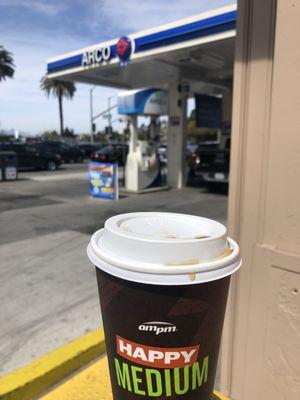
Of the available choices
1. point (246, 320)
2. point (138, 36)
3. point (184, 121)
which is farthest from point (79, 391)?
point (184, 121)

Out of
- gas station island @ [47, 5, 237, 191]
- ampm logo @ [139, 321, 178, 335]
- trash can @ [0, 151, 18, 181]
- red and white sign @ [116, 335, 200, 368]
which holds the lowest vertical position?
trash can @ [0, 151, 18, 181]

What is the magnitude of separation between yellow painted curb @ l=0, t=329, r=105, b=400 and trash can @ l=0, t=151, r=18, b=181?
12817 millimetres

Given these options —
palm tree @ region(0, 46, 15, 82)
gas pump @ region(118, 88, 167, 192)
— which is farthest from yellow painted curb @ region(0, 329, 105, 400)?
palm tree @ region(0, 46, 15, 82)

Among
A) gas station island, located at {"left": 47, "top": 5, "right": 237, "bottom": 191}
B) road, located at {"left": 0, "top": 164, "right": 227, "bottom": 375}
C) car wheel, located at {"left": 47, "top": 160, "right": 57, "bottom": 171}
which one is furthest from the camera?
car wheel, located at {"left": 47, "top": 160, "right": 57, "bottom": 171}

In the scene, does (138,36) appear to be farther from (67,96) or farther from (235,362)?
(67,96)

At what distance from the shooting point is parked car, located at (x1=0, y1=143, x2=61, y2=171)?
62.5 feet

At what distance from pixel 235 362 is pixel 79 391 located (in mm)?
1015

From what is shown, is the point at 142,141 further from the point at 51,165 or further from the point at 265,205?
the point at 265,205

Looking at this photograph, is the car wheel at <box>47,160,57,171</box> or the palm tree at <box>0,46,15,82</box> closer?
the car wheel at <box>47,160,57,171</box>

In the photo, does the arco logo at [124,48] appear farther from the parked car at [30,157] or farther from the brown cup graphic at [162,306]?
the parked car at [30,157]

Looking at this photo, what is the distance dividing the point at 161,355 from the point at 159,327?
0.12 metres

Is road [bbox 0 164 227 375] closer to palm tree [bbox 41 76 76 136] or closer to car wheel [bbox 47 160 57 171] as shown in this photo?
car wheel [bbox 47 160 57 171]

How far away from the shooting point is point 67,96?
4709 centimetres

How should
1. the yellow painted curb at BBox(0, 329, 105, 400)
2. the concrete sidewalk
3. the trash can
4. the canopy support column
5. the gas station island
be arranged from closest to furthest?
the yellow painted curb at BBox(0, 329, 105, 400)
the concrete sidewalk
the gas station island
the canopy support column
the trash can
